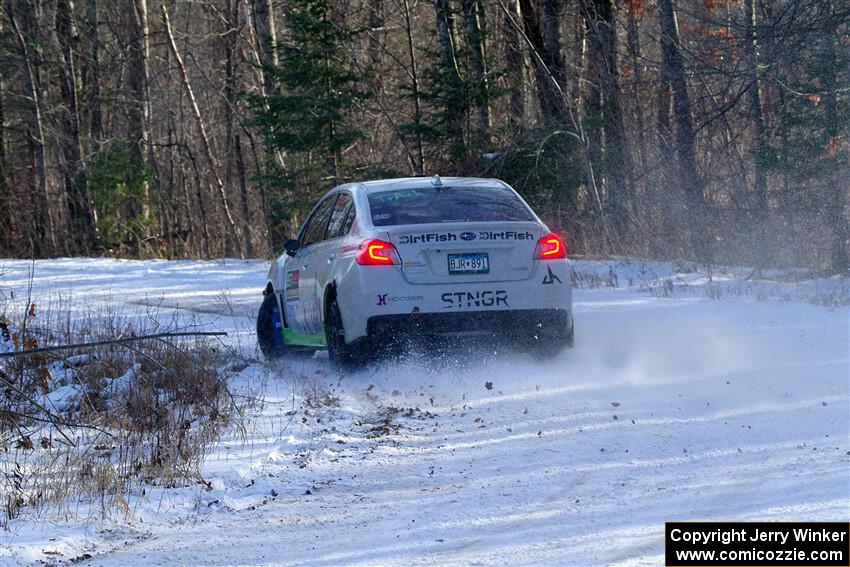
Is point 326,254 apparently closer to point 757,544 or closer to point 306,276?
point 306,276

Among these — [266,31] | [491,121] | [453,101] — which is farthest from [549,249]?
[266,31]

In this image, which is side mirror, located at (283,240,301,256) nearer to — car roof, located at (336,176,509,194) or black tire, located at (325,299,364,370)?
car roof, located at (336,176,509,194)

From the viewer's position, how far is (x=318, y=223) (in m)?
11.4

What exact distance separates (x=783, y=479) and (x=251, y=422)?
3.70 m

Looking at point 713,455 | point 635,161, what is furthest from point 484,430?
point 635,161

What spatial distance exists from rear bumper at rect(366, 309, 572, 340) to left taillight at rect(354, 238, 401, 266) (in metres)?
0.45

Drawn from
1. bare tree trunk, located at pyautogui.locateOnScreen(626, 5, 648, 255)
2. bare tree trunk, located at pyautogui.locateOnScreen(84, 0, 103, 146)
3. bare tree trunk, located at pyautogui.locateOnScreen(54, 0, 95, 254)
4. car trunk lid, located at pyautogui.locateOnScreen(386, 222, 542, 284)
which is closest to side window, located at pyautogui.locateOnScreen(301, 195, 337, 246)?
car trunk lid, located at pyautogui.locateOnScreen(386, 222, 542, 284)

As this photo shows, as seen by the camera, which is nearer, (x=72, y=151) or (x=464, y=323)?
(x=464, y=323)

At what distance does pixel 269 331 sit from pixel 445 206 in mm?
3095

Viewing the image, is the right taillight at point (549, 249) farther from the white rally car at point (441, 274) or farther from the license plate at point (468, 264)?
the license plate at point (468, 264)

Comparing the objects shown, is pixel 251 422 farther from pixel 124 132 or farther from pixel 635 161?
pixel 124 132

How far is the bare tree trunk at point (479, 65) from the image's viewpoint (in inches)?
985

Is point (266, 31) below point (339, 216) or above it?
above

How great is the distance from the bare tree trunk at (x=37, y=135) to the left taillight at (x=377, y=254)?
1066 inches
